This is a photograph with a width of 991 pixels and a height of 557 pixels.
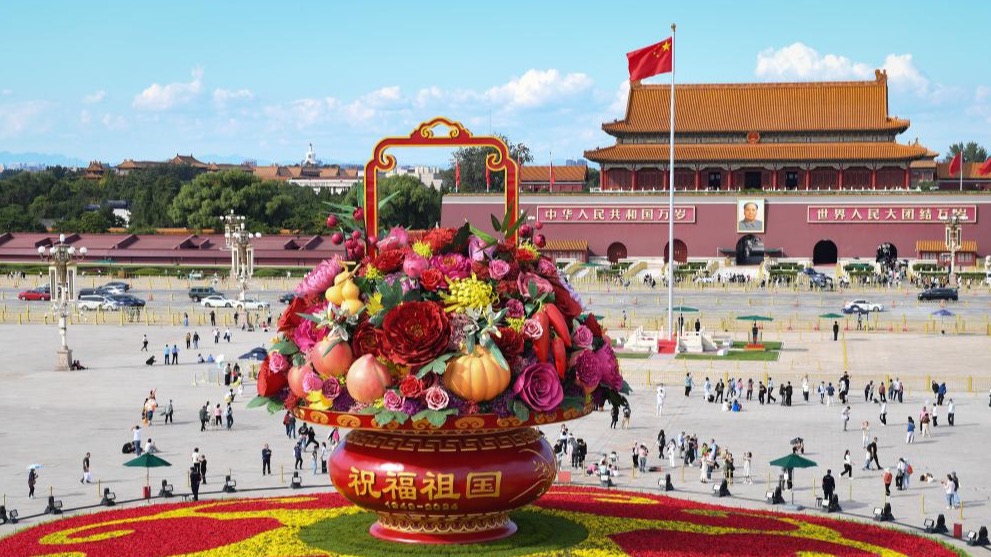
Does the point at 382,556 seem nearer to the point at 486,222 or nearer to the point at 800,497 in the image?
the point at 800,497

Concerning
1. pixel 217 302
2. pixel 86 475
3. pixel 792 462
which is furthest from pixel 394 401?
pixel 217 302

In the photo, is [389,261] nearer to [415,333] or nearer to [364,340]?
[364,340]

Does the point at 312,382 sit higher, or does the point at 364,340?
the point at 364,340

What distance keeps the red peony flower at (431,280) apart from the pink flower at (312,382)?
1463mm

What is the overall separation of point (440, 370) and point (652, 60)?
138ft

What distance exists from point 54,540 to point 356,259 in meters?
4.99

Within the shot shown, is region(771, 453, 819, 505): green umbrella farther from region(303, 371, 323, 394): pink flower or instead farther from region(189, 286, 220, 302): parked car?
region(189, 286, 220, 302): parked car

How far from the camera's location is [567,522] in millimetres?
16125

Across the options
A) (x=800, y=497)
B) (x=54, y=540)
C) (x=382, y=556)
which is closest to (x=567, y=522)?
(x=382, y=556)

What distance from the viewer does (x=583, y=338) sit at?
568 inches

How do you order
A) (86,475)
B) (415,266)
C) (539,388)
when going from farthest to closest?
(86,475) < (415,266) < (539,388)

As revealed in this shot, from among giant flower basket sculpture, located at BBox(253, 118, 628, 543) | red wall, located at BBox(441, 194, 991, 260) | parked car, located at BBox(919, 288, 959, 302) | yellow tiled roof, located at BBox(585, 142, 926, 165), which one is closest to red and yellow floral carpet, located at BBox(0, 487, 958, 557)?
giant flower basket sculpture, located at BBox(253, 118, 628, 543)

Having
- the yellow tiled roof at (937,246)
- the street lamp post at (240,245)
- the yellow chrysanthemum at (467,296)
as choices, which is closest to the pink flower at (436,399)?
the yellow chrysanthemum at (467,296)

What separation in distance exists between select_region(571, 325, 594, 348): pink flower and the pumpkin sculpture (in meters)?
1.15
